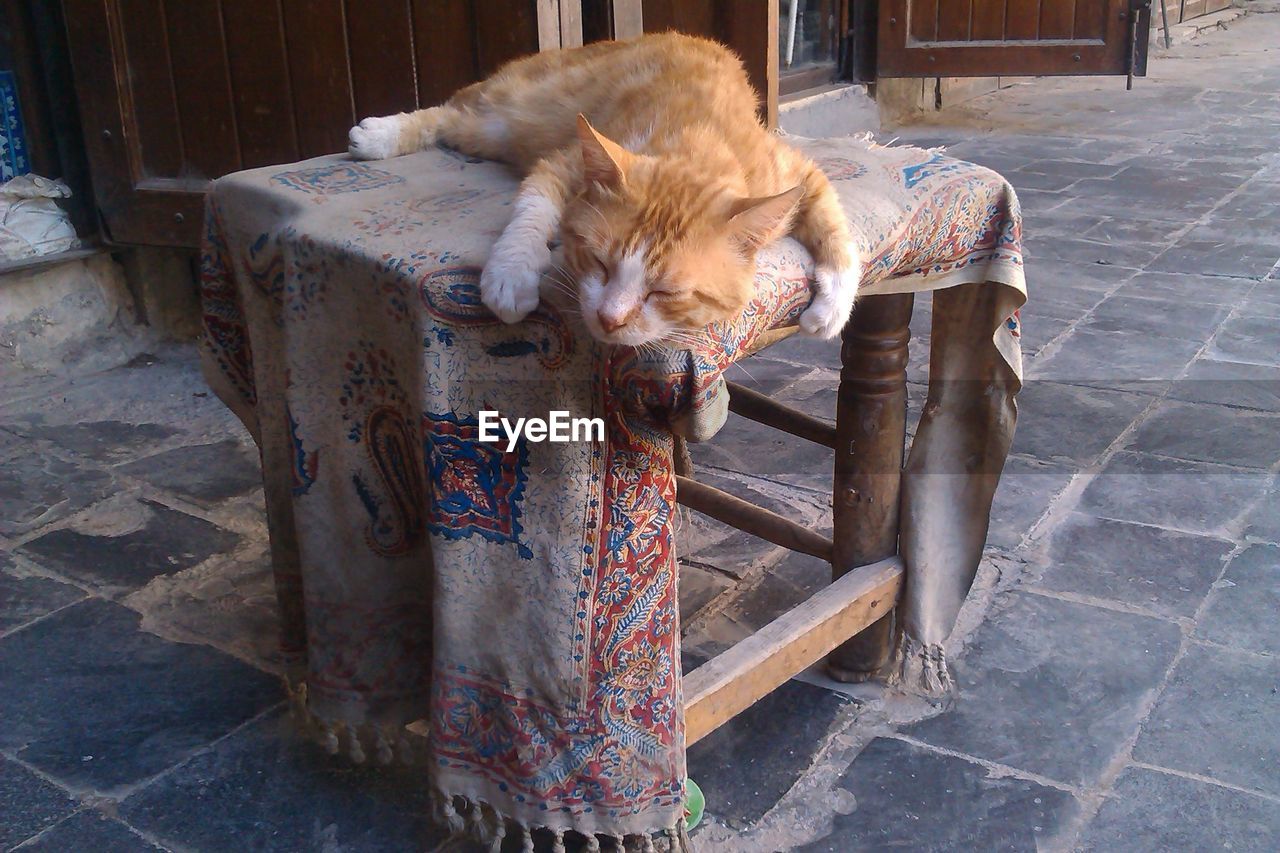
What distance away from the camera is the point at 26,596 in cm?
237

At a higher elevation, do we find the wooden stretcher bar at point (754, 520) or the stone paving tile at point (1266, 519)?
the wooden stretcher bar at point (754, 520)

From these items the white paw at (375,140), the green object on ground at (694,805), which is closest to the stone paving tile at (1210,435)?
the green object on ground at (694,805)

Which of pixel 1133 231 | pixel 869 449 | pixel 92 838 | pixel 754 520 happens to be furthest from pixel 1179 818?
pixel 1133 231

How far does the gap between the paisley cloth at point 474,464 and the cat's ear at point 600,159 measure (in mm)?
162

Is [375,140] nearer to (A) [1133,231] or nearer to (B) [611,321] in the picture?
(B) [611,321]

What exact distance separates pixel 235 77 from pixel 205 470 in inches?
44.5

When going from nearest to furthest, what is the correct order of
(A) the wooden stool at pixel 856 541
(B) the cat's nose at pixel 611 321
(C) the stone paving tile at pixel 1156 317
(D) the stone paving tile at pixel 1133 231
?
(B) the cat's nose at pixel 611 321 → (A) the wooden stool at pixel 856 541 → (C) the stone paving tile at pixel 1156 317 → (D) the stone paving tile at pixel 1133 231

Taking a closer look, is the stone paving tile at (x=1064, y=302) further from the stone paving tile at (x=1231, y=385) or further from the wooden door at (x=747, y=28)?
the wooden door at (x=747, y=28)

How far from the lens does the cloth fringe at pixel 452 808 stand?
1553 mm

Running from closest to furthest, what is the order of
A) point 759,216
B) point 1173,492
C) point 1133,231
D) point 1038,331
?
point 759,216, point 1173,492, point 1038,331, point 1133,231

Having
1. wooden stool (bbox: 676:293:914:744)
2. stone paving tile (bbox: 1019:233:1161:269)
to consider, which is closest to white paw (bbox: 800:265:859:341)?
wooden stool (bbox: 676:293:914:744)

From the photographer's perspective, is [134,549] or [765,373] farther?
[765,373]

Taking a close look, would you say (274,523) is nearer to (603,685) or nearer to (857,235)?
(603,685)

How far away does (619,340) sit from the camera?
131 centimetres
